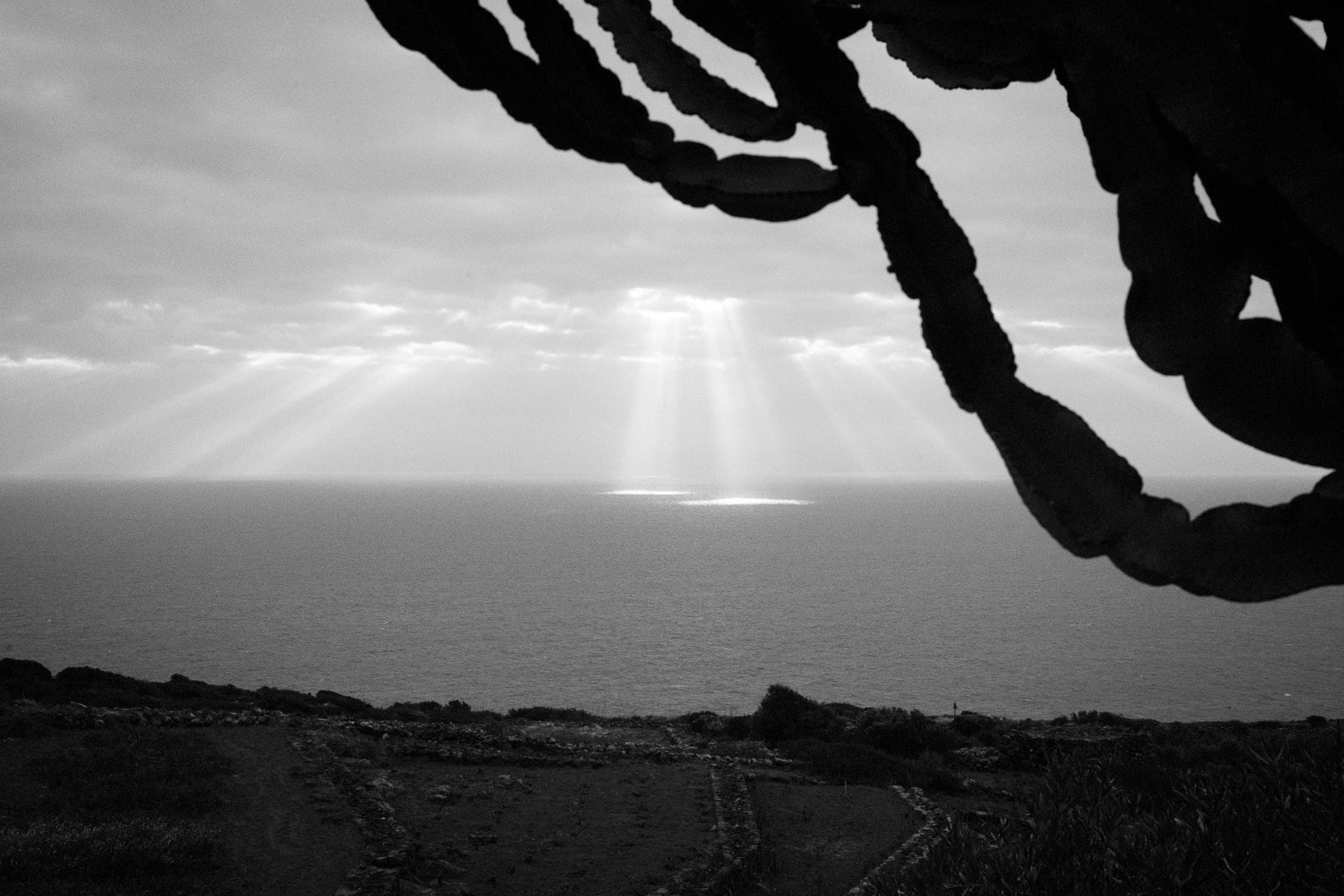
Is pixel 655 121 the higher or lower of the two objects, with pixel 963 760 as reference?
higher

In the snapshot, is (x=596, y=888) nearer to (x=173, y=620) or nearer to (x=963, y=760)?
(x=963, y=760)

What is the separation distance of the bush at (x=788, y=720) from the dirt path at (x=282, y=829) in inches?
547

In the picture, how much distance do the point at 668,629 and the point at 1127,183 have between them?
74.2 metres

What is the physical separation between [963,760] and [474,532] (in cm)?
15675

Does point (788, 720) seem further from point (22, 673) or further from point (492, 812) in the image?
point (22, 673)

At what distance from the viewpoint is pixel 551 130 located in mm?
4227

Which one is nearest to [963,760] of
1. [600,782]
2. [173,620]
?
[600,782]

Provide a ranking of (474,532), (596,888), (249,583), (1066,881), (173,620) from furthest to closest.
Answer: (474,532) < (249,583) < (173,620) < (596,888) < (1066,881)

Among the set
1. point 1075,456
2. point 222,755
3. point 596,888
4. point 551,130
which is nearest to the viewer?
point 1075,456

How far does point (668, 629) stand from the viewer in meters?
75.8

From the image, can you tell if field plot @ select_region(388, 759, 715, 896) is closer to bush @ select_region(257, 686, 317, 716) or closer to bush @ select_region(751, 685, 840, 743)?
bush @ select_region(751, 685, 840, 743)

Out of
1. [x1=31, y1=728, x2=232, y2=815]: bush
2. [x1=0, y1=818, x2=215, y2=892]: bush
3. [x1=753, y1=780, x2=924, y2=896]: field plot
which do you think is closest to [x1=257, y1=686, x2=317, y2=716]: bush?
[x1=31, y1=728, x2=232, y2=815]: bush

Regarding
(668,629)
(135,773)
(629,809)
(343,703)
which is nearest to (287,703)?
(343,703)

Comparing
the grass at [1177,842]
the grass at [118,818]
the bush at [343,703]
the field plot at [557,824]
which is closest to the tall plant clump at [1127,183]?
the grass at [1177,842]
